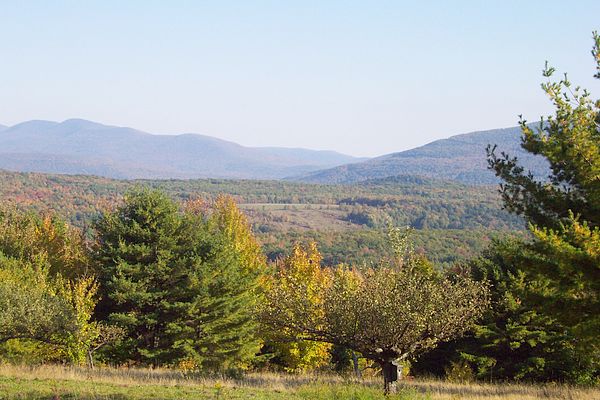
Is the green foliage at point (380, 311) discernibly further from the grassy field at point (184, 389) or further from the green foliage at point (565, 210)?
the green foliage at point (565, 210)

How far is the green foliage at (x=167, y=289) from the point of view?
31141 mm

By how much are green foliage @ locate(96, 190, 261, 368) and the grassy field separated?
8.24m

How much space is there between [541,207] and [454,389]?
29.0ft

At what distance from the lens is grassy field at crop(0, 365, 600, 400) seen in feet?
50.1

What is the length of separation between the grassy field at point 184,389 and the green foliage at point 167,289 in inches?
325

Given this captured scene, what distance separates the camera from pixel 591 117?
1518 centimetres

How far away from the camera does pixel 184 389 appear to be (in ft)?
58.4

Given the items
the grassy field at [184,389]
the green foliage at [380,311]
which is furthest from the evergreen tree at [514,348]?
the green foliage at [380,311]

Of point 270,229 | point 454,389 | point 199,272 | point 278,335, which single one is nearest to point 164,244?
point 199,272

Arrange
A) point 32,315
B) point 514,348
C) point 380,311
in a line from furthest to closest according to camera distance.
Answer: point 514,348, point 32,315, point 380,311

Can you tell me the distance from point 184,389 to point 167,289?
1510 centimetres

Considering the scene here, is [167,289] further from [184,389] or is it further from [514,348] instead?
[514,348]

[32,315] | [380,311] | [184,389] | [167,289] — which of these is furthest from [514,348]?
[32,315]

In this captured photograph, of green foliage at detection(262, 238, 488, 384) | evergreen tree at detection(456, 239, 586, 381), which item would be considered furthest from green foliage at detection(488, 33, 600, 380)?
evergreen tree at detection(456, 239, 586, 381)
